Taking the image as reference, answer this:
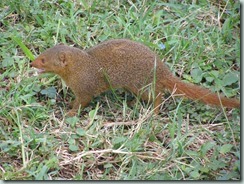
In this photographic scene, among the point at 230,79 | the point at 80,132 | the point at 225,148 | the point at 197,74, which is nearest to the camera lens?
the point at 225,148

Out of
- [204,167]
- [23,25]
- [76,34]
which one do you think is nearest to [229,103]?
[204,167]

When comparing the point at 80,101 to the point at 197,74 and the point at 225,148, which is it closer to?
the point at 197,74

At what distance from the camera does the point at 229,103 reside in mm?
4543

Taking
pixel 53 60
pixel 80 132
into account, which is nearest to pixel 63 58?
pixel 53 60

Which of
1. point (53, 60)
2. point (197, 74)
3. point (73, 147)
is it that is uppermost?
point (53, 60)

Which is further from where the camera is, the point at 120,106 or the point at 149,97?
the point at 120,106

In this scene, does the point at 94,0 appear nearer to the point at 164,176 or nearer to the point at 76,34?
the point at 76,34

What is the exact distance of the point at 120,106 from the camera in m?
4.93

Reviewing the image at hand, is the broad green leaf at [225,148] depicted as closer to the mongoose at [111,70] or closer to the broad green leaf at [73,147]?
the mongoose at [111,70]

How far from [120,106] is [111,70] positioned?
12.1 inches

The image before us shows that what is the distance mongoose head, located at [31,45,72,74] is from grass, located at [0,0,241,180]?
0.20 m

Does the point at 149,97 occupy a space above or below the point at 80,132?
above

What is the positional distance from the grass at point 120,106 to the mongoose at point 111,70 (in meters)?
0.11

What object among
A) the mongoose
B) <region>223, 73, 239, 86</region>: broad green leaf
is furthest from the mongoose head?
<region>223, 73, 239, 86</region>: broad green leaf
